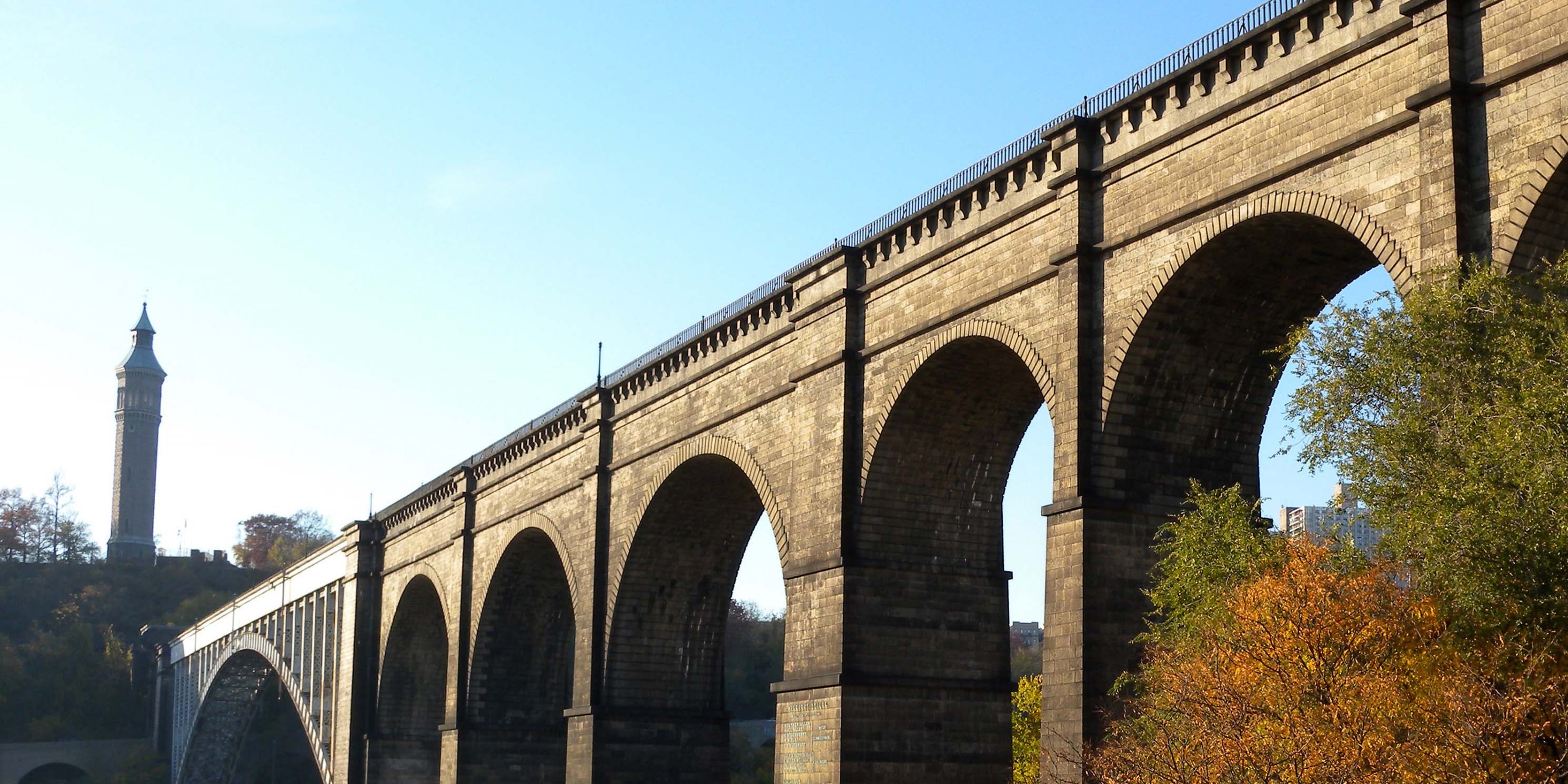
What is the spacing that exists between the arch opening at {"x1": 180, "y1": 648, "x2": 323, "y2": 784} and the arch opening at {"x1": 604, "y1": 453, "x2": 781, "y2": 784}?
52863mm

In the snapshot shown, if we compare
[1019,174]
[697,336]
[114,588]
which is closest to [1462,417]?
[1019,174]

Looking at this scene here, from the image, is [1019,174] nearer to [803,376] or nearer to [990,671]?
[803,376]

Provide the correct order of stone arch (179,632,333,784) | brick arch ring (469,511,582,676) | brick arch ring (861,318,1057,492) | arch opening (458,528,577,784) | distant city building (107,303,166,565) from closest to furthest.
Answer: brick arch ring (861,318,1057,492), brick arch ring (469,511,582,676), arch opening (458,528,577,784), stone arch (179,632,333,784), distant city building (107,303,166,565)

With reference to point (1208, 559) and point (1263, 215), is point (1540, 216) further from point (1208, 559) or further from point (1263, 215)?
point (1208, 559)

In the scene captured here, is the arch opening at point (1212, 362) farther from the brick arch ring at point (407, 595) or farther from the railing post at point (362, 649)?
the railing post at point (362, 649)

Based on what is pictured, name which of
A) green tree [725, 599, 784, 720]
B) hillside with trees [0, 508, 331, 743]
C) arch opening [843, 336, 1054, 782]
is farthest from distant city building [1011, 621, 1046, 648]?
arch opening [843, 336, 1054, 782]

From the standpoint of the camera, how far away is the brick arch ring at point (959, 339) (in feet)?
94.2

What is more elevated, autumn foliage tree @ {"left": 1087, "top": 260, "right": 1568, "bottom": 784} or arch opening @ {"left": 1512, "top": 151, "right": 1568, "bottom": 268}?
arch opening @ {"left": 1512, "top": 151, "right": 1568, "bottom": 268}

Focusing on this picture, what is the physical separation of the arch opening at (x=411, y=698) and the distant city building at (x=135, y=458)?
3788 inches

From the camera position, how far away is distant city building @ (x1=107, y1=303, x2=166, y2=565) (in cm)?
15688

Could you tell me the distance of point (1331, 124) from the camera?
77.0 ft

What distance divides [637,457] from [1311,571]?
27157 millimetres

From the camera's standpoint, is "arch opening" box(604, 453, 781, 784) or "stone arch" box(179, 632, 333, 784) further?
"stone arch" box(179, 632, 333, 784)

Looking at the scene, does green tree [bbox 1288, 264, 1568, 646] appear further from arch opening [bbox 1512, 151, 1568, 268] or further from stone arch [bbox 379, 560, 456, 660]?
stone arch [bbox 379, 560, 456, 660]
